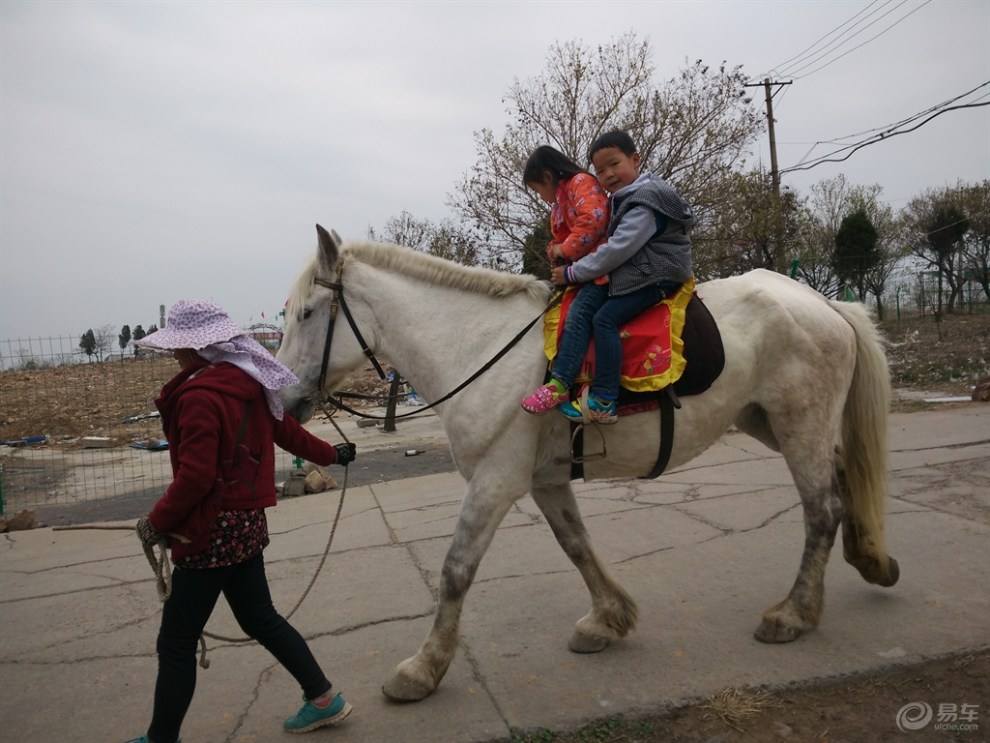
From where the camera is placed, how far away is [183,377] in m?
2.39

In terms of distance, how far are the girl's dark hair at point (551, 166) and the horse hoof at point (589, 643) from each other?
2.21 m

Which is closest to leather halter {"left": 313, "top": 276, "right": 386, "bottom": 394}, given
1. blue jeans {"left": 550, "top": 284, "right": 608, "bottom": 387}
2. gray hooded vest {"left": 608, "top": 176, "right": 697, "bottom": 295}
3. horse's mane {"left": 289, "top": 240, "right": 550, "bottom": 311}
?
horse's mane {"left": 289, "top": 240, "right": 550, "bottom": 311}

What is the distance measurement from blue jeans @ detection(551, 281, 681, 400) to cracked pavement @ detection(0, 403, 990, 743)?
134 cm

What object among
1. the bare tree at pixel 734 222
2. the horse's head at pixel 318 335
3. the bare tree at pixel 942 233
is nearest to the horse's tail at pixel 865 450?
the horse's head at pixel 318 335

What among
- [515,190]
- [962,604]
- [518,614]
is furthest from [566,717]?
[515,190]

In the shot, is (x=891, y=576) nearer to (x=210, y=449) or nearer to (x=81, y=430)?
(x=210, y=449)

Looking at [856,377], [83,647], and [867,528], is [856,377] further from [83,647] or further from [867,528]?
[83,647]

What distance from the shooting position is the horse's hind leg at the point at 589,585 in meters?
3.23

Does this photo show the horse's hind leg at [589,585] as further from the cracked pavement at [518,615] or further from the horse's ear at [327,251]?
the horse's ear at [327,251]

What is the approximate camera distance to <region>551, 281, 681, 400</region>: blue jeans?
2.87m

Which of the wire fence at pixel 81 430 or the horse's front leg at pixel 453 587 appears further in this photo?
the wire fence at pixel 81 430

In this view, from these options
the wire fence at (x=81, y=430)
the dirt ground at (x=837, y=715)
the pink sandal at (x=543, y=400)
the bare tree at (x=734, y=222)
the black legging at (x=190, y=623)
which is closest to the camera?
the black legging at (x=190, y=623)

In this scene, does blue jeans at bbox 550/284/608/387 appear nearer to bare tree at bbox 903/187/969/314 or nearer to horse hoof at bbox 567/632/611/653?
horse hoof at bbox 567/632/611/653

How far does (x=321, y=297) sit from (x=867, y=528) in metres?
3.07
